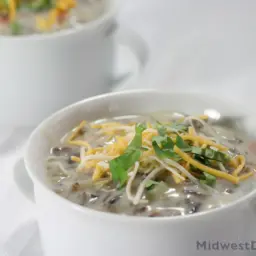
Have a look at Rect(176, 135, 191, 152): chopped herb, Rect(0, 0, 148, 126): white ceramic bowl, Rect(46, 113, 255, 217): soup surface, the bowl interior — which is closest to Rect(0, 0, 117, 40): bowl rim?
Rect(0, 0, 148, 126): white ceramic bowl

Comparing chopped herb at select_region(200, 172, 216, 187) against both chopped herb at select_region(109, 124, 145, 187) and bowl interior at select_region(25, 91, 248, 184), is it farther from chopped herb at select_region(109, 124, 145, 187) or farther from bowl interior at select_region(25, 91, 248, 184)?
bowl interior at select_region(25, 91, 248, 184)

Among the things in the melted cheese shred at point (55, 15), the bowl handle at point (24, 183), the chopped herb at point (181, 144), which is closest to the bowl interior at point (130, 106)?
the bowl handle at point (24, 183)

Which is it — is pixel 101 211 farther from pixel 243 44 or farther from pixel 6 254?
pixel 243 44

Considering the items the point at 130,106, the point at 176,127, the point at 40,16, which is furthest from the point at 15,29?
the point at 176,127

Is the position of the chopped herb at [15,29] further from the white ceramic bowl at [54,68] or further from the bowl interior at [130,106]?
the bowl interior at [130,106]

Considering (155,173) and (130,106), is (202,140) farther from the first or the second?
(130,106)

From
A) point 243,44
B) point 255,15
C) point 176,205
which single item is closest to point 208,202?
point 176,205
